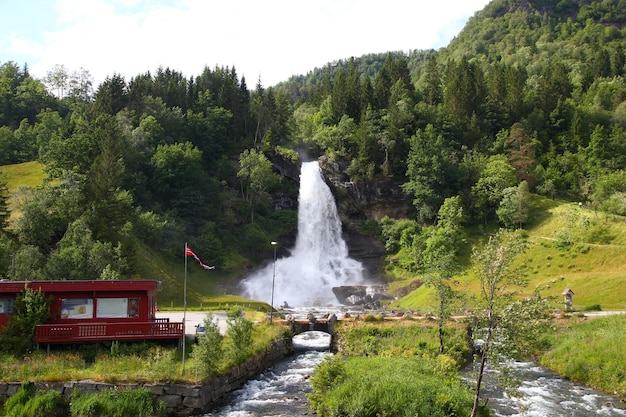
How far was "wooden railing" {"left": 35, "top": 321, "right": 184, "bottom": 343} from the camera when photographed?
96.6 feet

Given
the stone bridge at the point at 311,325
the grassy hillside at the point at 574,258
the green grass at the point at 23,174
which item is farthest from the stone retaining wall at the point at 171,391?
the green grass at the point at 23,174

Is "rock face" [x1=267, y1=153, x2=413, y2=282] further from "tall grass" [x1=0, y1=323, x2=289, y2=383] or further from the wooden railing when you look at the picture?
"tall grass" [x1=0, y1=323, x2=289, y2=383]

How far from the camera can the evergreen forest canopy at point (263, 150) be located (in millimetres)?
63406

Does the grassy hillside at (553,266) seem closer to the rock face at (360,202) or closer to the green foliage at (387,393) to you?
the rock face at (360,202)

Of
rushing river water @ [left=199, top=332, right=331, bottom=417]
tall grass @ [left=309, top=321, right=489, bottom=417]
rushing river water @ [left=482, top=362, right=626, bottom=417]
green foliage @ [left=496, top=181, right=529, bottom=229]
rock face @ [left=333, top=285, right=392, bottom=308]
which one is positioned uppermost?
green foliage @ [left=496, top=181, right=529, bottom=229]

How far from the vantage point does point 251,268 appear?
76688 millimetres

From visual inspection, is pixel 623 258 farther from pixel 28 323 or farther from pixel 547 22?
pixel 547 22

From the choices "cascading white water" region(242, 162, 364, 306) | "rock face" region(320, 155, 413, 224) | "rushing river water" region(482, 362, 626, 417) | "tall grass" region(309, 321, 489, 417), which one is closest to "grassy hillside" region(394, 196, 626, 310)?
"cascading white water" region(242, 162, 364, 306)

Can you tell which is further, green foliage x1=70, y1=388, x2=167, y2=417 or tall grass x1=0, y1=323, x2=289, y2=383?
tall grass x1=0, y1=323, x2=289, y2=383

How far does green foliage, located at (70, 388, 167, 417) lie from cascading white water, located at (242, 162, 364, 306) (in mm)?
43610

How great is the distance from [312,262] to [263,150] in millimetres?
Result: 23986

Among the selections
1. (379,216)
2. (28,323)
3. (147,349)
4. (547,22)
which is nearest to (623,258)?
(379,216)

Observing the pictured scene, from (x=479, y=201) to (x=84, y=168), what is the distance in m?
54.6

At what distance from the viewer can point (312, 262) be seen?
261 ft
